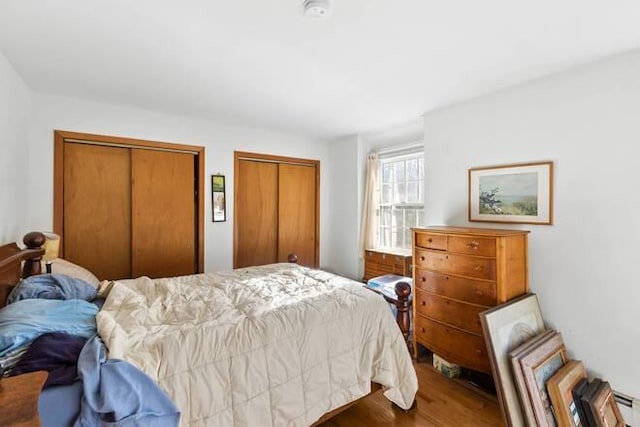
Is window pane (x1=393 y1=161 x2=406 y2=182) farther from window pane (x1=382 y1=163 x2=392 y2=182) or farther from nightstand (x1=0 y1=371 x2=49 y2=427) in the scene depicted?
nightstand (x1=0 y1=371 x2=49 y2=427)

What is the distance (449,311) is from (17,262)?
9.83 ft

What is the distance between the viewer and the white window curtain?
4074 millimetres

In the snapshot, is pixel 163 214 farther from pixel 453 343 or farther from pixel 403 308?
pixel 453 343

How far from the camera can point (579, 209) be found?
7.07 feet

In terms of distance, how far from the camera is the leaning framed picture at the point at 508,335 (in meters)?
1.78

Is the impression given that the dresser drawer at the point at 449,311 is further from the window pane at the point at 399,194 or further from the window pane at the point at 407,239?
the window pane at the point at 399,194

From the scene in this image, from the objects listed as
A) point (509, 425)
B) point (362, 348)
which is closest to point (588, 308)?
point (509, 425)

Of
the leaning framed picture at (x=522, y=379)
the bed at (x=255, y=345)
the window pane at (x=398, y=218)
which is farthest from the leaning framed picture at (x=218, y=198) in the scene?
the leaning framed picture at (x=522, y=379)

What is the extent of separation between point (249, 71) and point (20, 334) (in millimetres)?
1996

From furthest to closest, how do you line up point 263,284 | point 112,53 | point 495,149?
point 495,149 < point 263,284 < point 112,53

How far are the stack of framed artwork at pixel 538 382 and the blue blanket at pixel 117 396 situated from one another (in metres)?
1.84

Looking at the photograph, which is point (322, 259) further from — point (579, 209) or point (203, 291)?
point (579, 209)

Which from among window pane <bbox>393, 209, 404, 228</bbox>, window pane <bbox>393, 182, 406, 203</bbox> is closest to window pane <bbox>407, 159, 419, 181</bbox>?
window pane <bbox>393, 182, 406, 203</bbox>

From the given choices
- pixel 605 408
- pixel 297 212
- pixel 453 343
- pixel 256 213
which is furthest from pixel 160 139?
pixel 605 408
